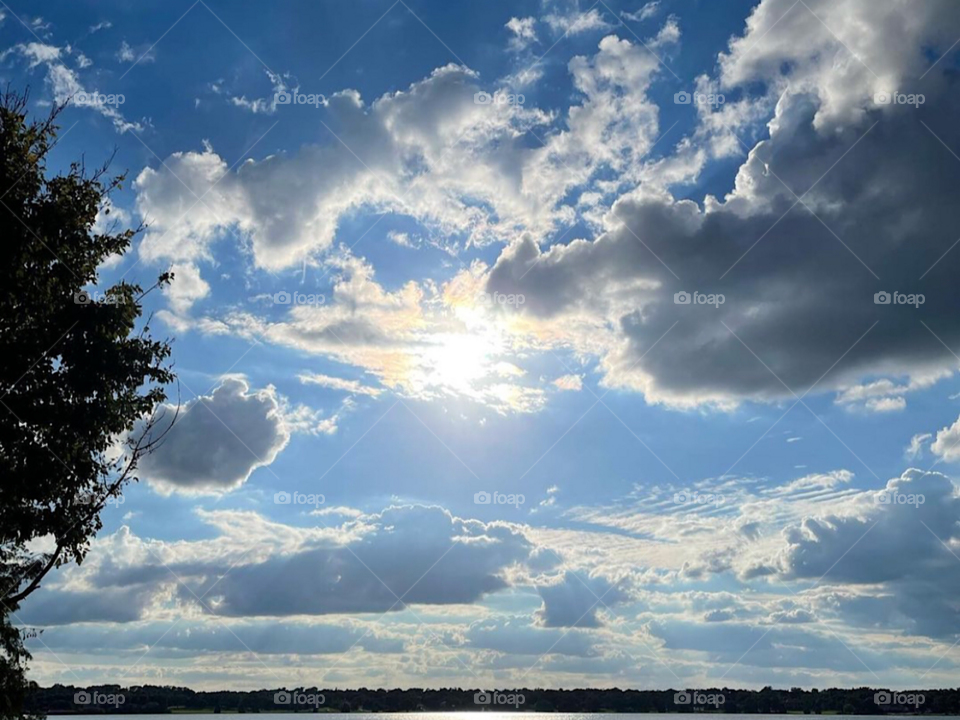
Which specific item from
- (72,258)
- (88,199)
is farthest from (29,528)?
(88,199)

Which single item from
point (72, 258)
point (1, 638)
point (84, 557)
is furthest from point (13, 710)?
point (72, 258)

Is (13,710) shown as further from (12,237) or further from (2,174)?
(2,174)

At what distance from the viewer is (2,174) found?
71.2ft

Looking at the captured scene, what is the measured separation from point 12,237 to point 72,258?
1790 millimetres

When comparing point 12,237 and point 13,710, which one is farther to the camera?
point 13,710

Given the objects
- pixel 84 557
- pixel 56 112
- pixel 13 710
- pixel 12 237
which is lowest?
pixel 13 710

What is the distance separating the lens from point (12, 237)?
70.4 ft

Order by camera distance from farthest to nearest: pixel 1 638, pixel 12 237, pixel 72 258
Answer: pixel 1 638, pixel 72 258, pixel 12 237

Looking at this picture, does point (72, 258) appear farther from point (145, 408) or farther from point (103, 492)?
point (103, 492)

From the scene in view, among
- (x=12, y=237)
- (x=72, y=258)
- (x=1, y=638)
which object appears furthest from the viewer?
(x=1, y=638)

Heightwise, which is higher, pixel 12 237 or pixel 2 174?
pixel 2 174

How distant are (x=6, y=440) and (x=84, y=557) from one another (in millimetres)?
3795

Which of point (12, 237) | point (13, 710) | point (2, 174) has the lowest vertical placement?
point (13, 710)

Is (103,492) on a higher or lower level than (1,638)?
higher
